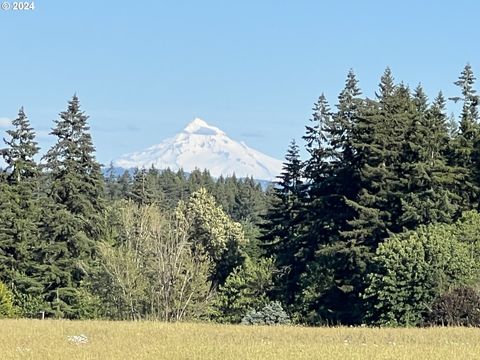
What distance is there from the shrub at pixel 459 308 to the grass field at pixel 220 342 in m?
6.69

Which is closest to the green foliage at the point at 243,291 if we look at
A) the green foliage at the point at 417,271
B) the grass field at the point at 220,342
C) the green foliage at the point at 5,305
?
the green foliage at the point at 5,305

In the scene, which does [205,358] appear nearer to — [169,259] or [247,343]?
[247,343]

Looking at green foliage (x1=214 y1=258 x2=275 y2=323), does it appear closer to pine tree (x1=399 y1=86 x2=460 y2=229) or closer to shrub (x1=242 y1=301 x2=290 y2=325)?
shrub (x1=242 y1=301 x2=290 y2=325)

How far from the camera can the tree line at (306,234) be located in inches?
1716

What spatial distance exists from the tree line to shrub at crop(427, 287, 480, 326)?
197 inches

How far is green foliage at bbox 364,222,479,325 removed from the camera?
133 feet

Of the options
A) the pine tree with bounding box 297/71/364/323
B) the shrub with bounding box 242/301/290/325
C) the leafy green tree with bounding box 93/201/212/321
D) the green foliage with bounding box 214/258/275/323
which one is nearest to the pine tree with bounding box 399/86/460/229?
the pine tree with bounding box 297/71/364/323

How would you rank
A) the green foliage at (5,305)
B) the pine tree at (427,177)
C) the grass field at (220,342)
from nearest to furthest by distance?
the grass field at (220,342) → the pine tree at (427,177) → the green foliage at (5,305)

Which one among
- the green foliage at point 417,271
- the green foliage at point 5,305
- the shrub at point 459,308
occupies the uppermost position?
the green foliage at point 417,271

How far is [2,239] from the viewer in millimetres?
56000

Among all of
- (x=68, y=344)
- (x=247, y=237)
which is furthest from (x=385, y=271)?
(x=247, y=237)

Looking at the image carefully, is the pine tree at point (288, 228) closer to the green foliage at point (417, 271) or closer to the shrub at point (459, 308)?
the green foliage at point (417, 271)

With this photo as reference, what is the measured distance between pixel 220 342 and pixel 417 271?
22664 mm

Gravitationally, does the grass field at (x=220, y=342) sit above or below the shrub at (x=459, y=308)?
below
